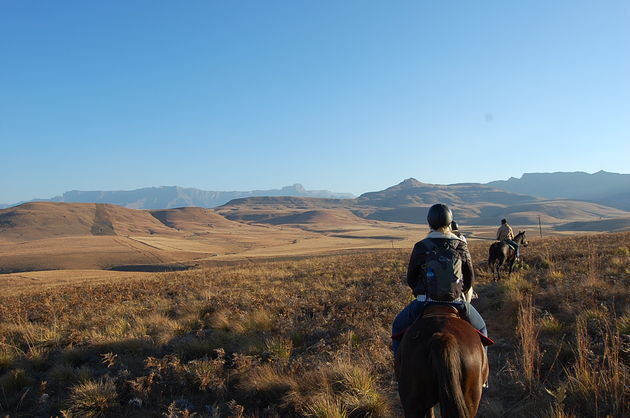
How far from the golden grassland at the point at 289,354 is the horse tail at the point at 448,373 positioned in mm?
1664

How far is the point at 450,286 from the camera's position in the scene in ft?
12.4

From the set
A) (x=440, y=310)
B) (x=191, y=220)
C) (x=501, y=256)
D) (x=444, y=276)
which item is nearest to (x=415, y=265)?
(x=444, y=276)

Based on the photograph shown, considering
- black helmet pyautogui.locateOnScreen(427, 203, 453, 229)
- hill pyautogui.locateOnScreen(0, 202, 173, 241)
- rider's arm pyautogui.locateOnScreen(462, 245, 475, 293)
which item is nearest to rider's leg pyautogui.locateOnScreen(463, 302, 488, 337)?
rider's arm pyautogui.locateOnScreen(462, 245, 475, 293)

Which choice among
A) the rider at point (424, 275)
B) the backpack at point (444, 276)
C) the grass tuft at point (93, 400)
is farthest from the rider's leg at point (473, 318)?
the grass tuft at point (93, 400)

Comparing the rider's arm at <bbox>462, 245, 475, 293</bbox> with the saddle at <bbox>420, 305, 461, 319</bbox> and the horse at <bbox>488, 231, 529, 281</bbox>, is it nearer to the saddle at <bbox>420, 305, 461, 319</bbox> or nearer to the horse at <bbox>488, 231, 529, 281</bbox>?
the saddle at <bbox>420, 305, 461, 319</bbox>

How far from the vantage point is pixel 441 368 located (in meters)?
2.90

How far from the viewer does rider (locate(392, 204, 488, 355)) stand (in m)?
3.97

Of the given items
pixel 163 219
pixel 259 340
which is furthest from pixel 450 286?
pixel 163 219

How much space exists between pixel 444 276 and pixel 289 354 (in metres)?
3.51

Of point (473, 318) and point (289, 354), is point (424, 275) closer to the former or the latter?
point (473, 318)

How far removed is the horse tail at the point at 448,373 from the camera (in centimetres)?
284

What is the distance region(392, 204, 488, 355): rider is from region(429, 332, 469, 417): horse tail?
932 millimetres

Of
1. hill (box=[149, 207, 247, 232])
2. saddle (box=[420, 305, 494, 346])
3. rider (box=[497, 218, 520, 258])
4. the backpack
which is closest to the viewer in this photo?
saddle (box=[420, 305, 494, 346])

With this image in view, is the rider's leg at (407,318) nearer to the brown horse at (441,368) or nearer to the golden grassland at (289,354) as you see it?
the brown horse at (441,368)
